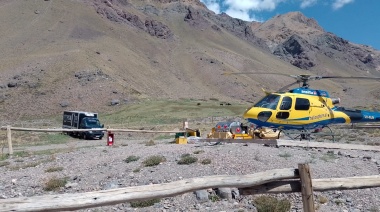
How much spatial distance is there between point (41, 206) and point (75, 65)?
82.7 metres

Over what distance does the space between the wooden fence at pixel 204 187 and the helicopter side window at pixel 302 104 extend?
37.3 feet

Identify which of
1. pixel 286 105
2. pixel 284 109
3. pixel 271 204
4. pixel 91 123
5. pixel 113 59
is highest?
pixel 113 59

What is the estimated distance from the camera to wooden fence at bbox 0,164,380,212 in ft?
15.3

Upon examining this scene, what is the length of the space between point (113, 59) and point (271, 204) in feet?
300

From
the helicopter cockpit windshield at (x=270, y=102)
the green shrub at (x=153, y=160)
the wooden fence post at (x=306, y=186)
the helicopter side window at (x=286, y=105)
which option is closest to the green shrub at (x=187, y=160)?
the green shrub at (x=153, y=160)

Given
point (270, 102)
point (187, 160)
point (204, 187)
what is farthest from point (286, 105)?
point (204, 187)

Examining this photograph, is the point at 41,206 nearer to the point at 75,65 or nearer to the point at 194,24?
the point at 75,65

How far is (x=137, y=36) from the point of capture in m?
126

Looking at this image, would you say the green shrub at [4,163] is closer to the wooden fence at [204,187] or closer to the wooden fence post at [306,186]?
the wooden fence at [204,187]

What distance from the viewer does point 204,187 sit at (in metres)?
5.77

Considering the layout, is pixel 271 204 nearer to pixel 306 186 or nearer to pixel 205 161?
pixel 306 186

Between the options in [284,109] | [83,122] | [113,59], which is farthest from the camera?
[113,59]

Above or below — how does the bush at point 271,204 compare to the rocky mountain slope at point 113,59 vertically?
below

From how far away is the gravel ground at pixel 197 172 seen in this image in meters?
9.21
